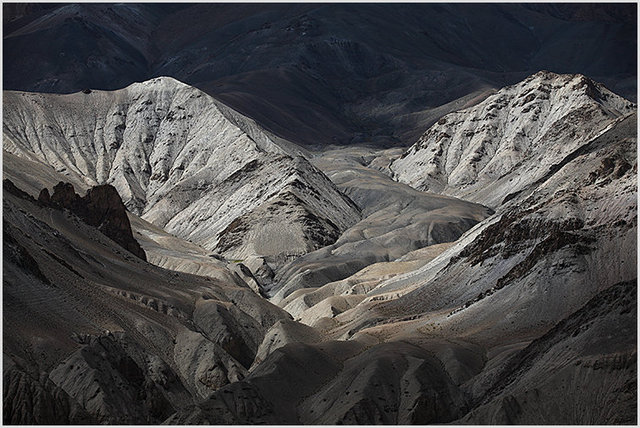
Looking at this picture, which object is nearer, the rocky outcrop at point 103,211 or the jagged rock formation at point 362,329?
the jagged rock formation at point 362,329

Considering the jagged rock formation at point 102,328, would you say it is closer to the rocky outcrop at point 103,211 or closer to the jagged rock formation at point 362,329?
the jagged rock formation at point 362,329

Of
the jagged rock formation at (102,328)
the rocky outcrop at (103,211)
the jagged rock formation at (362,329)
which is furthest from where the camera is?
the rocky outcrop at (103,211)

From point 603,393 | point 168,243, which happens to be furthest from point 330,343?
point 168,243

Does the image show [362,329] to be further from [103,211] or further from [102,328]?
[103,211]

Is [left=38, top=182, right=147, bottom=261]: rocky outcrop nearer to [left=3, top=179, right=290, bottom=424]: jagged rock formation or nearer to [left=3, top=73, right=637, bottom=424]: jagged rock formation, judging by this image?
[left=3, top=73, right=637, bottom=424]: jagged rock formation

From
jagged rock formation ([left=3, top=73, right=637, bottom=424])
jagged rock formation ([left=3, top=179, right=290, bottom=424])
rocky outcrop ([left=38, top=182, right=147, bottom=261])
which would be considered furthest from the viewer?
rocky outcrop ([left=38, top=182, right=147, bottom=261])

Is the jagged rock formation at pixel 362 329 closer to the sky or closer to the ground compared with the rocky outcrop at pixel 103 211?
closer to the ground

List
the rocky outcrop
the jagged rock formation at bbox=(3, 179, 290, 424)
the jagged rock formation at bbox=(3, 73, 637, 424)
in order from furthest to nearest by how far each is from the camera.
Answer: the rocky outcrop < the jagged rock formation at bbox=(3, 179, 290, 424) < the jagged rock formation at bbox=(3, 73, 637, 424)

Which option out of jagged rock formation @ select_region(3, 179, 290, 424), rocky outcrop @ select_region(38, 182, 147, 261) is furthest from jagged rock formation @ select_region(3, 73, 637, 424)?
rocky outcrop @ select_region(38, 182, 147, 261)

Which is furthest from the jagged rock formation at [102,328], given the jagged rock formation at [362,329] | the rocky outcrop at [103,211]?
the rocky outcrop at [103,211]

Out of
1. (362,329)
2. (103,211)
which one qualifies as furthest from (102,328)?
(103,211)
